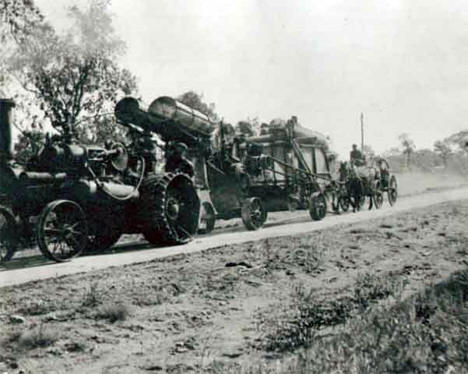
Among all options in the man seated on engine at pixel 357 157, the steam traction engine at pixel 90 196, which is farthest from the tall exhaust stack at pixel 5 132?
the man seated on engine at pixel 357 157

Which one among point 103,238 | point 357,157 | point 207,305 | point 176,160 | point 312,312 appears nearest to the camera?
point 312,312

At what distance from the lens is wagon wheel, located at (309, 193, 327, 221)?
17531 millimetres

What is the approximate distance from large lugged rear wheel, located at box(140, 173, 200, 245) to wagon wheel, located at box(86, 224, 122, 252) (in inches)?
25.5

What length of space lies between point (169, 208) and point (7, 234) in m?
3.41

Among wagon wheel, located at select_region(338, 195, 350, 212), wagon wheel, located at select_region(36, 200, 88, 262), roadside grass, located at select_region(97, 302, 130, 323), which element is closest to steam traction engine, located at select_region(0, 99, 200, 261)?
wagon wheel, located at select_region(36, 200, 88, 262)

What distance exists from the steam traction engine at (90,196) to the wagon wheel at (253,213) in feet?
8.86

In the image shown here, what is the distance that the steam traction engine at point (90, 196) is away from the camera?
8914 mm

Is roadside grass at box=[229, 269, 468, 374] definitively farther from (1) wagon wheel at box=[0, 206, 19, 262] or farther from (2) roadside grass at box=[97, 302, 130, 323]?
(1) wagon wheel at box=[0, 206, 19, 262]

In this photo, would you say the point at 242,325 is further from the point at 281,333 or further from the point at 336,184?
the point at 336,184

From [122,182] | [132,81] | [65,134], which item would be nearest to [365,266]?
[122,182]

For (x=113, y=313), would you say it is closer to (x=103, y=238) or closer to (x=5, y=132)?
(x=5, y=132)

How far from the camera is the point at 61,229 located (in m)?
8.95

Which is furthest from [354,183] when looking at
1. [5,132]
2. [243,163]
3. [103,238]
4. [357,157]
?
[5,132]

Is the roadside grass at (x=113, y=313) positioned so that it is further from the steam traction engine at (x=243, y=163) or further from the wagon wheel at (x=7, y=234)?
the steam traction engine at (x=243, y=163)
